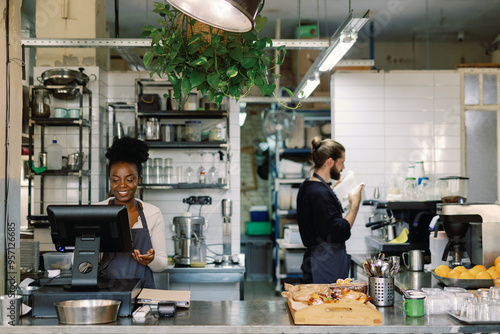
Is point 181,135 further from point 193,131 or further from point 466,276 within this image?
point 466,276

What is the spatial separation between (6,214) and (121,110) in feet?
10.8

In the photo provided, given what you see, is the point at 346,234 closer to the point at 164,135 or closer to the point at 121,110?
the point at 164,135

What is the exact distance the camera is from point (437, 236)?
3.84 meters

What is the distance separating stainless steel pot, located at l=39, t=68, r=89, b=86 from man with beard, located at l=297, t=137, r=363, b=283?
2.62 meters

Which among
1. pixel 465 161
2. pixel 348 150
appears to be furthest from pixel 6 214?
pixel 465 161

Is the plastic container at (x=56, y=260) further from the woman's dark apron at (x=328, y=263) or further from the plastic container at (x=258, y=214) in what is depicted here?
the plastic container at (x=258, y=214)

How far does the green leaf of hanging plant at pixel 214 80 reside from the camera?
7.87 feet

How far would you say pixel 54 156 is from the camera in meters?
5.45

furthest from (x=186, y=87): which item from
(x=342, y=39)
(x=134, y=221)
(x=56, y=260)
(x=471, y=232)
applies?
A: (x=56, y=260)

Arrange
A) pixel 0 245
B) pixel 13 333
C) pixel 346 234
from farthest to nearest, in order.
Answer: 1. pixel 346 234
2. pixel 0 245
3. pixel 13 333

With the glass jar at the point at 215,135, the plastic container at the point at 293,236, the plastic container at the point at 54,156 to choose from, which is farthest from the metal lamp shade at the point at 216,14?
the plastic container at the point at 293,236

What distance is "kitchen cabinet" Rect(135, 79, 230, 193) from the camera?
5590 millimetres

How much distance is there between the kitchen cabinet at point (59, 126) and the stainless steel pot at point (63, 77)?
0.21ft

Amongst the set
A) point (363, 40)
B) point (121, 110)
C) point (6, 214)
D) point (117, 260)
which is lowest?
point (117, 260)
